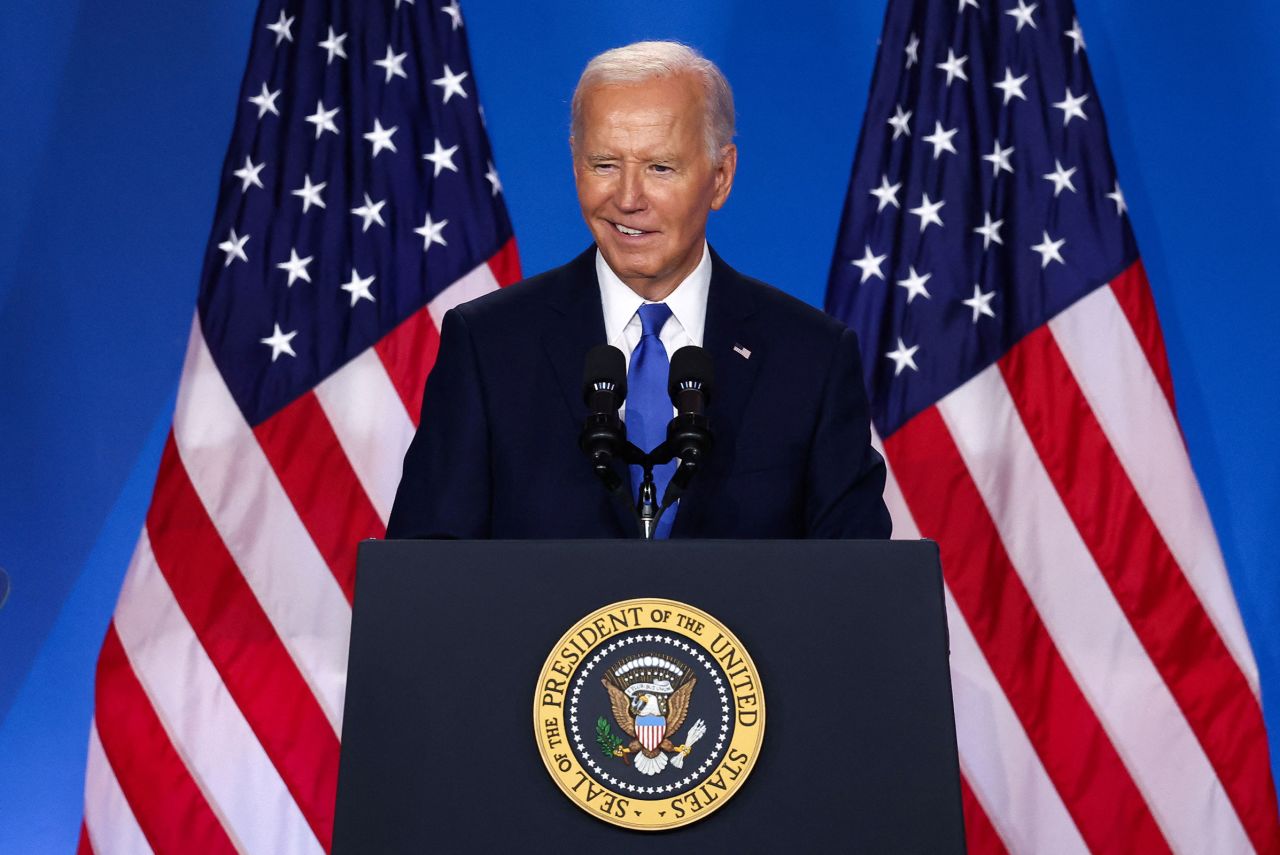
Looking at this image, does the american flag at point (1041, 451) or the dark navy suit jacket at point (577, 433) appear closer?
the dark navy suit jacket at point (577, 433)

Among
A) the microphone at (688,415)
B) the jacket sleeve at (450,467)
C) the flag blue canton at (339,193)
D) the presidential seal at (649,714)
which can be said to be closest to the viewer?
the presidential seal at (649,714)

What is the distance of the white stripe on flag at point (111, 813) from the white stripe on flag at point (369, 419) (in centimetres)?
87

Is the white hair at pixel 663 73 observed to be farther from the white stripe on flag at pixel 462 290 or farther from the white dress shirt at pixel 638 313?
the white stripe on flag at pixel 462 290

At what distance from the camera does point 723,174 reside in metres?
1.93

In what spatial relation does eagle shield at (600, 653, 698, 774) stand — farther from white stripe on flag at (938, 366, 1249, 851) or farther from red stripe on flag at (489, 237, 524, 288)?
red stripe on flag at (489, 237, 524, 288)

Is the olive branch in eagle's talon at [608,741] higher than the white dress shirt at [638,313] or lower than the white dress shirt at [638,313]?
lower

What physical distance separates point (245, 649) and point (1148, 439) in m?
2.18

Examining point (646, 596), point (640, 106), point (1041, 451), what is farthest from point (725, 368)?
point (1041, 451)

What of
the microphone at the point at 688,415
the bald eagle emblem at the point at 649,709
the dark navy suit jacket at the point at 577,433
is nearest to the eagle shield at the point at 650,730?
the bald eagle emblem at the point at 649,709

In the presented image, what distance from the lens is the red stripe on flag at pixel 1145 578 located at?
3.07 meters

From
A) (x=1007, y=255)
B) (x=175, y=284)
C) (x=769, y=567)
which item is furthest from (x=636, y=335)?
(x=175, y=284)

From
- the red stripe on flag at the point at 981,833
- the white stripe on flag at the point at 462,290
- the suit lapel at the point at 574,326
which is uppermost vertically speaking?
the white stripe on flag at the point at 462,290

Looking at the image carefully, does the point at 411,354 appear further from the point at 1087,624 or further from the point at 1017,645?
the point at 1087,624

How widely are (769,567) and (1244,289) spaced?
103 inches
